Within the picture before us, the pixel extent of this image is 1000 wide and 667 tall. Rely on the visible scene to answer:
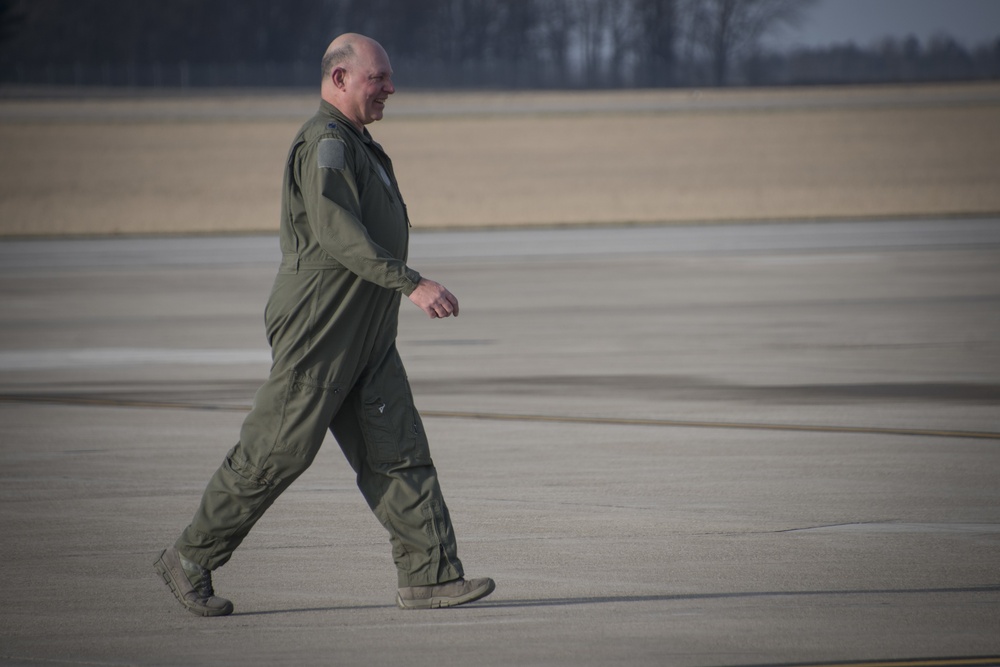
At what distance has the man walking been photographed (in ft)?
16.4

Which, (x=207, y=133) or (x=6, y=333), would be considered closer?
(x=6, y=333)

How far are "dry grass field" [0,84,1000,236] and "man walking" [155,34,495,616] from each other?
2464 cm

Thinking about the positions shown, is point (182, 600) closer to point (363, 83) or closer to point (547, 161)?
point (363, 83)

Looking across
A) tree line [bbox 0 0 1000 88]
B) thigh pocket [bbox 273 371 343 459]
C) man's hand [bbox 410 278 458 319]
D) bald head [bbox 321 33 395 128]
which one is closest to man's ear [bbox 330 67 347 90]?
bald head [bbox 321 33 395 128]

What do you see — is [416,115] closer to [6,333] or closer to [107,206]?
[107,206]

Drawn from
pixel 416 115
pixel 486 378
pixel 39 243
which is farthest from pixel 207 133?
pixel 486 378

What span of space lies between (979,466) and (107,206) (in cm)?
3032

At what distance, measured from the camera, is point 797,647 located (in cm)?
480

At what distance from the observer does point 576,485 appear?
24.5ft

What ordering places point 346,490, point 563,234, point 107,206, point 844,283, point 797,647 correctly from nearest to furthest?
point 797,647
point 346,490
point 844,283
point 563,234
point 107,206

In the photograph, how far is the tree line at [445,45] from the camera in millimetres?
109456

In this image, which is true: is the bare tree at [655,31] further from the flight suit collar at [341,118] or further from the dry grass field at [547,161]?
the flight suit collar at [341,118]

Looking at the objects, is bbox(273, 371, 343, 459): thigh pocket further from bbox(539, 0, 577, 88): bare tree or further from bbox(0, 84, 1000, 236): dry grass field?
bbox(539, 0, 577, 88): bare tree

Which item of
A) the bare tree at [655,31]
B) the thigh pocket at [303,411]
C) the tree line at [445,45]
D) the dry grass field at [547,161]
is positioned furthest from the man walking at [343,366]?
the bare tree at [655,31]
